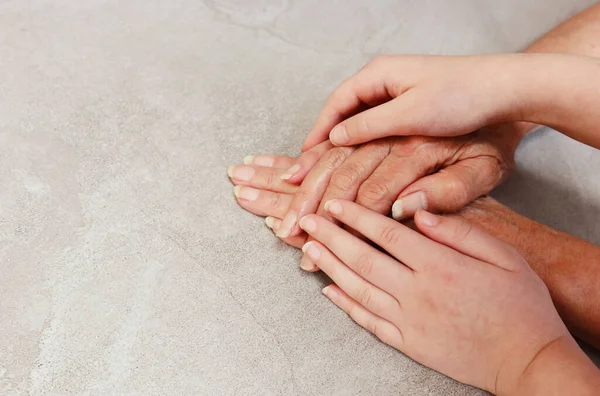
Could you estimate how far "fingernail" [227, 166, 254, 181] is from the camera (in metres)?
1.03

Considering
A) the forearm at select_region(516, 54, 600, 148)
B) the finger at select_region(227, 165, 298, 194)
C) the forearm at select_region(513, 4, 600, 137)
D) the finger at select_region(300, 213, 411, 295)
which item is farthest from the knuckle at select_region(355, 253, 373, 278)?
the forearm at select_region(513, 4, 600, 137)

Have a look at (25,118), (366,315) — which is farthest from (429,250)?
(25,118)

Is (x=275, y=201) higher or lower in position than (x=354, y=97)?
lower

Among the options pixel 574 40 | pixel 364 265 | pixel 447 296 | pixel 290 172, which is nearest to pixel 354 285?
pixel 364 265

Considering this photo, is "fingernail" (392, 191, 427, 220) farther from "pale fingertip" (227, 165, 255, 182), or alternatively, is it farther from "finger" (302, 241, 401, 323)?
"pale fingertip" (227, 165, 255, 182)

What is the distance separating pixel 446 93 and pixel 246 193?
38 cm

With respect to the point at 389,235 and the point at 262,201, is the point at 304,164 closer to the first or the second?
the point at 262,201

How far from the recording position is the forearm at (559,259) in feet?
3.06

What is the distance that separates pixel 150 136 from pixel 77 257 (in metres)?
0.27

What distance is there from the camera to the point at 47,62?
114cm

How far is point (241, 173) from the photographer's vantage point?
1.03 meters

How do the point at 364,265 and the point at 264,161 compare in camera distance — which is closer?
the point at 364,265

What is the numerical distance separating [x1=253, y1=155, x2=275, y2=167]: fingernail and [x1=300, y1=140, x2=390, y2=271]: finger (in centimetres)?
14

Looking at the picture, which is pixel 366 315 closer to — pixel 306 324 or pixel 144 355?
pixel 306 324
